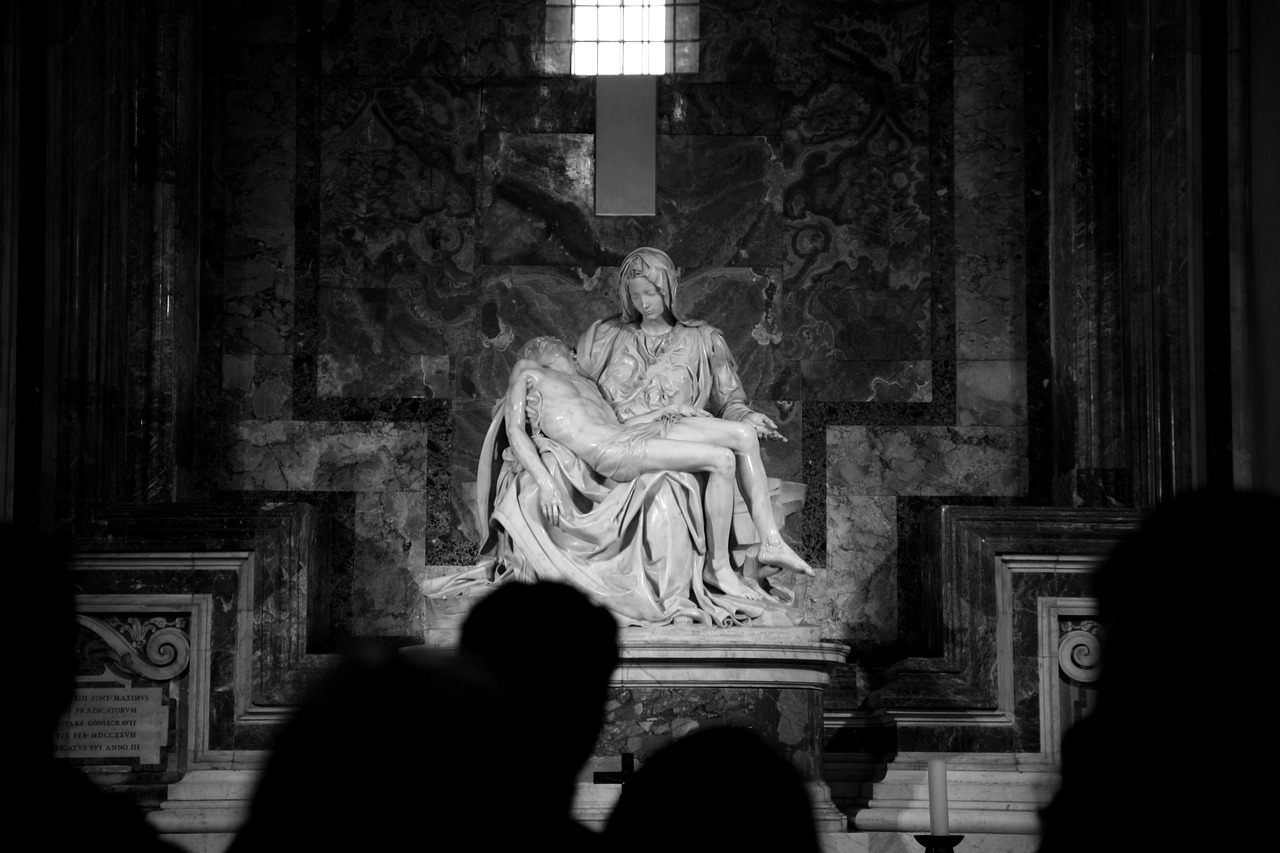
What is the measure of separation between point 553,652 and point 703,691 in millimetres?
4904

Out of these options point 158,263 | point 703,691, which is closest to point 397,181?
point 158,263

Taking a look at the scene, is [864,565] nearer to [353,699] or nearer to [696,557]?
[696,557]

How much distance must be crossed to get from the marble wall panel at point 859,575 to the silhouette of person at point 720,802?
7.20 meters

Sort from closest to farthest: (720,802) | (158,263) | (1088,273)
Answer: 1. (720,802)
2. (158,263)
3. (1088,273)

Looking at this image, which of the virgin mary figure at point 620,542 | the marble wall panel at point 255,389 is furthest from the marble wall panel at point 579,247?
the virgin mary figure at point 620,542

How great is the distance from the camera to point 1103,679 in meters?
1.41

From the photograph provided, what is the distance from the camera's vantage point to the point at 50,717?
5.09 feet

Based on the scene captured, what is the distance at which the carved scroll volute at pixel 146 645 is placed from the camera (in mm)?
7031

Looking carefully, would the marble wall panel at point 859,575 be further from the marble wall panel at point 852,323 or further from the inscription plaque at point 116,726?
the inscription plaque at point 116,726

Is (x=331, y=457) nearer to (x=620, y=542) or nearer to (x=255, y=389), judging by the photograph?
(x=255, y=389)

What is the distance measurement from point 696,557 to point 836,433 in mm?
2163

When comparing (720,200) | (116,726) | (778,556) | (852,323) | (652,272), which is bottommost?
(116,726)

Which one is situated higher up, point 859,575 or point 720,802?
point 720,802

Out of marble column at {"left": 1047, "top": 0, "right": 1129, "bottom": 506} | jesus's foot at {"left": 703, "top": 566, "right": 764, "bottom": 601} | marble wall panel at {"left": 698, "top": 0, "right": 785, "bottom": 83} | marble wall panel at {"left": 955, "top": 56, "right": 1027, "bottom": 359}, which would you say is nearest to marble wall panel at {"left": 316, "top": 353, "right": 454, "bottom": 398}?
marble wall panel at {"left": 698, "top": 0, "right": 785, "bottom": 83}
